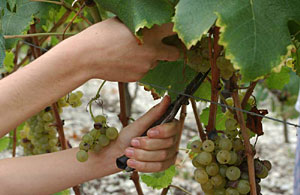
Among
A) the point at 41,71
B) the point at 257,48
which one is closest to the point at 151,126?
the point at 41,71

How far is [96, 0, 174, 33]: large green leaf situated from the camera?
65 cm

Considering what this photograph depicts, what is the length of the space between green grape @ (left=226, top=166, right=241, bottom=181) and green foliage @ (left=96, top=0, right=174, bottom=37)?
288mm

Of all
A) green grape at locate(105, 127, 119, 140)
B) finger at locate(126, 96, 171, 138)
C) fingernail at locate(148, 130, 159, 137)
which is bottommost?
fingernail at locate(148, 130, 159, 137)

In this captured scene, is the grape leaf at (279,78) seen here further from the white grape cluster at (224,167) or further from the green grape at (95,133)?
the green grape at (95,133)

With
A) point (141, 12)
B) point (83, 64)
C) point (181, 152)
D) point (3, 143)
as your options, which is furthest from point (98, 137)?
point (181, 152)

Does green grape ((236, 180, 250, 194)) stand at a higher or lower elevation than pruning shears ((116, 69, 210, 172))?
lower

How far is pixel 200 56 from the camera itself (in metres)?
0.74

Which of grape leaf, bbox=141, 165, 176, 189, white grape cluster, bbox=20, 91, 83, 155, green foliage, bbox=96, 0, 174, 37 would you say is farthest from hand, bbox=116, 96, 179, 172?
white grape cluster, bbox=20, 91, 83, 155

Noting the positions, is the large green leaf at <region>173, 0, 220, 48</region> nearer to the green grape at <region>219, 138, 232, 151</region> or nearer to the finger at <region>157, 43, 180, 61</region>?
the finger at <region>157, 43, 180, 61</region>

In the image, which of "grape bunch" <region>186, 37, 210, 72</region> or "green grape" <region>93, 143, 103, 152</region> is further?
"green grape" <region>93, 143, 103, 152</region>

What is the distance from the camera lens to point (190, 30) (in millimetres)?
574

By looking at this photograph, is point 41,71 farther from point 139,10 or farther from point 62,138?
point 62,138

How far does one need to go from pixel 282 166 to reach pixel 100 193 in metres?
1.44

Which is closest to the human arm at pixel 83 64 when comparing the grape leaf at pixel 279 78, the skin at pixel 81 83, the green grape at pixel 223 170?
the skin at pixel 81 83
